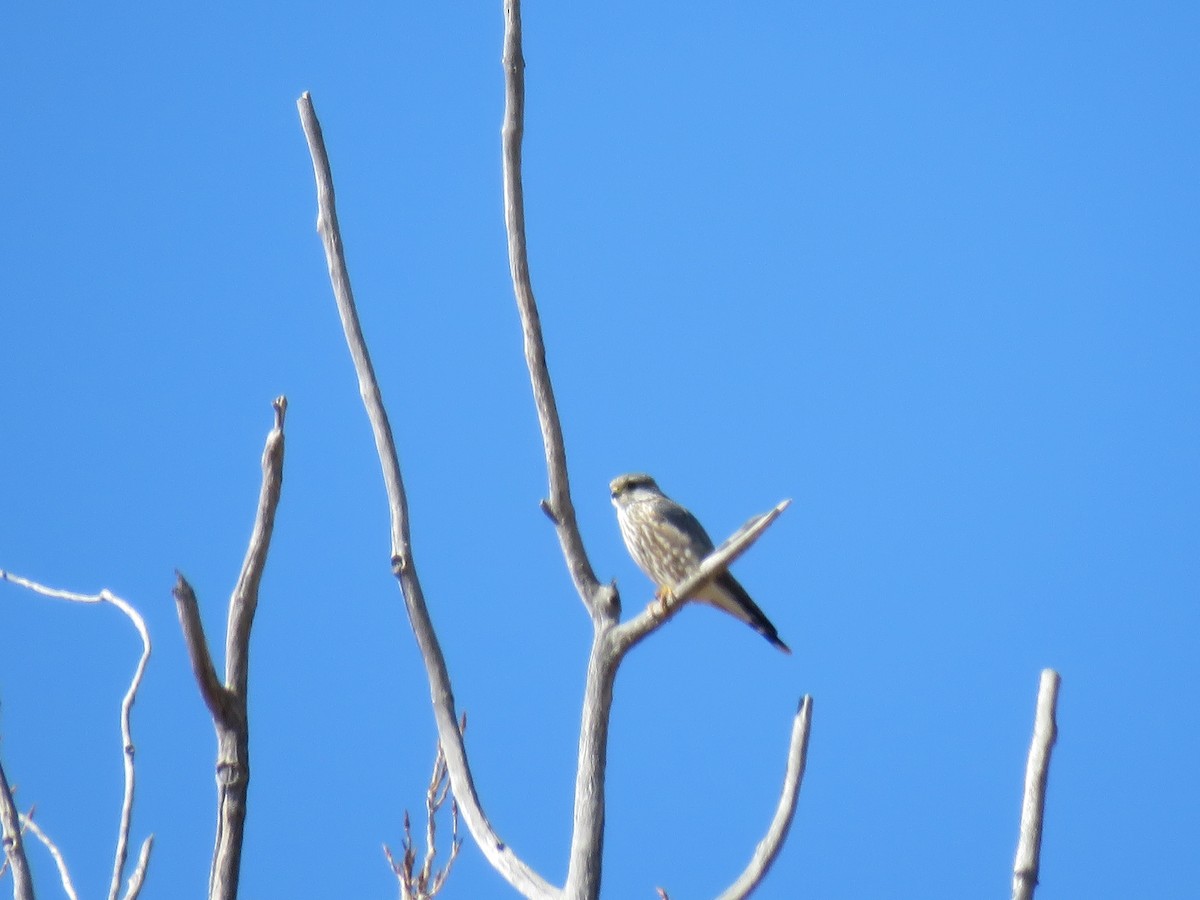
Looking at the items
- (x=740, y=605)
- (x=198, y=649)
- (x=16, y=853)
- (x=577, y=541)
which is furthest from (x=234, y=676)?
(x=740, y=605)

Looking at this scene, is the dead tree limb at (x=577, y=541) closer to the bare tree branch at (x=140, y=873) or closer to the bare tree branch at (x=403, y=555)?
the bare tree branch at (x=403, y=555)

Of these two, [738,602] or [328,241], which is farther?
[738,602]

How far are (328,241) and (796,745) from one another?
124 cm

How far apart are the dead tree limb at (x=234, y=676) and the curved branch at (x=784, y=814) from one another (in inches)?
30.1

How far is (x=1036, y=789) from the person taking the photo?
1939 millimetres

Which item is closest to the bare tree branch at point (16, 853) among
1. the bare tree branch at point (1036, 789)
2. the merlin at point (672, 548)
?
the bare tree branch at point (1036, 789)

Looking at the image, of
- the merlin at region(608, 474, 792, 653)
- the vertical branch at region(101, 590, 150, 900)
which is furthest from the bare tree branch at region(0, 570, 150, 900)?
the merlin at region(608, 474, 792, 653)

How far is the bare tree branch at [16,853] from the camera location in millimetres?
2070

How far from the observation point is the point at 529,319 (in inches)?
92.6

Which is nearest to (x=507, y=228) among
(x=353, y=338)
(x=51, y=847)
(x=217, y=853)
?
(x=353, y=338)

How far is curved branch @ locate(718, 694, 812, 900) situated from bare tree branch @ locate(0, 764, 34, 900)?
107 centimetres

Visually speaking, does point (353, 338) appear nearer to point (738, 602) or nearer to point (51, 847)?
point (51, 847)

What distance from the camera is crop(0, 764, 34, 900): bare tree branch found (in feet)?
6.79

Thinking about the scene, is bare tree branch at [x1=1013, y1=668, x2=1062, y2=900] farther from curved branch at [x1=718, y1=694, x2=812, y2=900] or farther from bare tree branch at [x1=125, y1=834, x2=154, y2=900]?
bare tree branch at [x1=125, y1=834, x2=154, y2=900]
